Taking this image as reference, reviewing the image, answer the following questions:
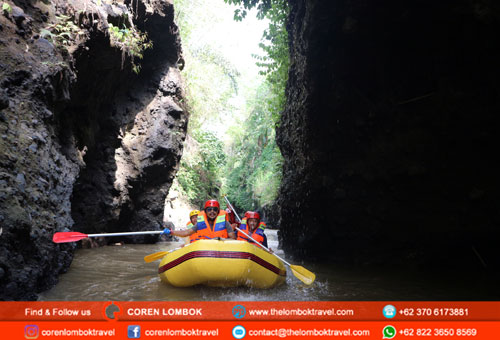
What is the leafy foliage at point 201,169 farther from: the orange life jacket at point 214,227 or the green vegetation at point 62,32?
the orange life jacket at point 214,227

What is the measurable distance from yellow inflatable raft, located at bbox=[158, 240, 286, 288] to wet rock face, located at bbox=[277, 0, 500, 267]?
2935mm

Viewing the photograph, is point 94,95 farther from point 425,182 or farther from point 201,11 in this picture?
point 201,11

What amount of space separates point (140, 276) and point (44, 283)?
1.67 metres

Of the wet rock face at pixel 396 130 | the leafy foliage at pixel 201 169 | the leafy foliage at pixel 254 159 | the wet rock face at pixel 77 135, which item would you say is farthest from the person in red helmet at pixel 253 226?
the leafy foliage at pixel 254 159

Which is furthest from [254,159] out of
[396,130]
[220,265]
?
[220,265]

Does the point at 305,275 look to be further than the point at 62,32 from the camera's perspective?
No

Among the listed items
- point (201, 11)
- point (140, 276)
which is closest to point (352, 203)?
point (140, 276)

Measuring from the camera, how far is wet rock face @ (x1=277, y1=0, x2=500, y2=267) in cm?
456

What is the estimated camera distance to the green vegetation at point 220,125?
15.1 meters
